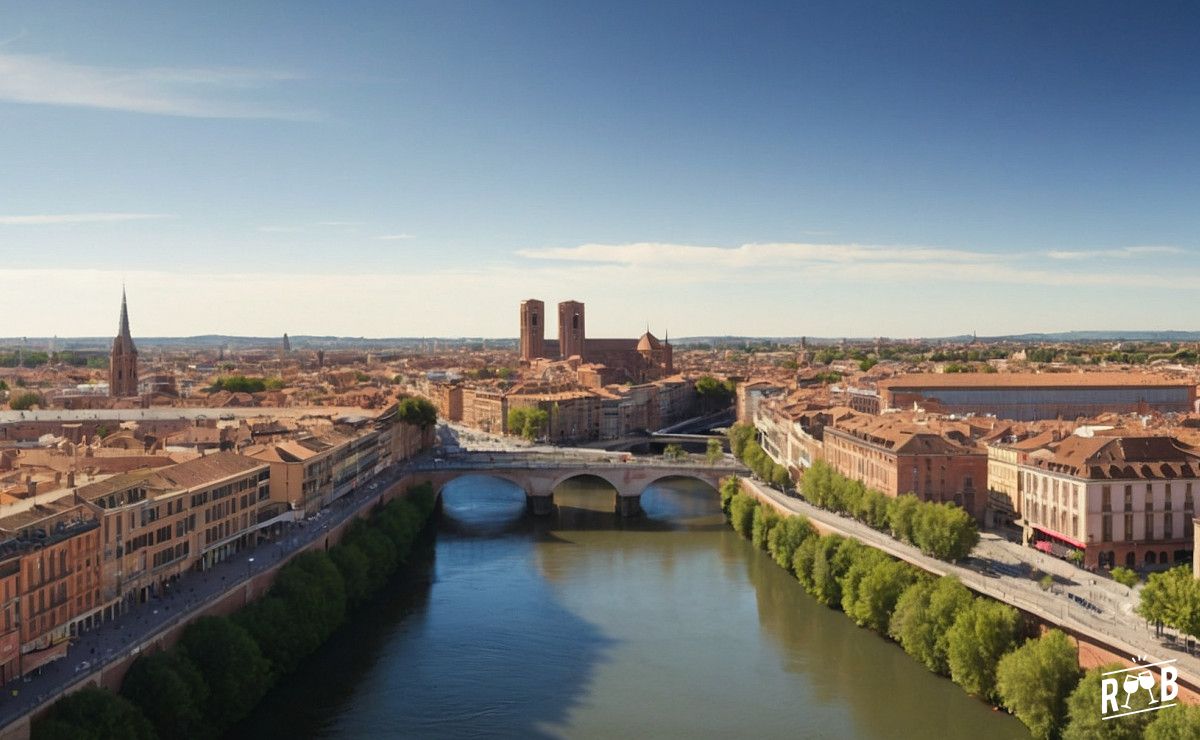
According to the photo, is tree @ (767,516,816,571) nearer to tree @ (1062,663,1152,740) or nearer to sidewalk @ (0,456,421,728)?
sidewalk @ (0,456,421,728)

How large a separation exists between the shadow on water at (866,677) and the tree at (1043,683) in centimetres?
67

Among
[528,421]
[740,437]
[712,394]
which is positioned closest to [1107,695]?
[740,437]

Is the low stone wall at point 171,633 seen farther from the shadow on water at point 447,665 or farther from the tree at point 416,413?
the tree at point 416,413

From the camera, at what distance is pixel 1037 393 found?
63.1 metres

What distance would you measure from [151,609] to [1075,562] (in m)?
23.6

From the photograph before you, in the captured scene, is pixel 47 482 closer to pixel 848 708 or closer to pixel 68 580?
pixel 68 580

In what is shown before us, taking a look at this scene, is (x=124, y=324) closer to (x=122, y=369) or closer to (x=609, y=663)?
(x=122, y=369)

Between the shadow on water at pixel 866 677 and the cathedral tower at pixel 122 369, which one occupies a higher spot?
the cathedral tower at pixel 122 369

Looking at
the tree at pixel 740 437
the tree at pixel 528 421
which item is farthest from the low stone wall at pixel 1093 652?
the tree at pixel 528 421

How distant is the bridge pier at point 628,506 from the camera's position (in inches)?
1976

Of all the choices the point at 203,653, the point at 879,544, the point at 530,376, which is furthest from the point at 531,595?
the point at 530,376

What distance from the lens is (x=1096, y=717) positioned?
64.5ft

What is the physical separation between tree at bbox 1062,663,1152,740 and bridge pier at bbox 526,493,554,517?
103ft

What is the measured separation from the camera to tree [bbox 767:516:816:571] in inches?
1443
